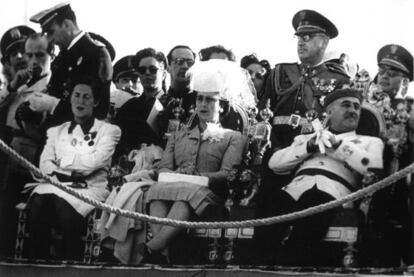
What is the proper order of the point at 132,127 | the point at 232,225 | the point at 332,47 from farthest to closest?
the point at 132,127 < the point at 332,47 < the point at 232,225

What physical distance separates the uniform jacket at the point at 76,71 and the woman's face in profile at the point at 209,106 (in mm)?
1092

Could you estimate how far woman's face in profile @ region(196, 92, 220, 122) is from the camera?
10547mm

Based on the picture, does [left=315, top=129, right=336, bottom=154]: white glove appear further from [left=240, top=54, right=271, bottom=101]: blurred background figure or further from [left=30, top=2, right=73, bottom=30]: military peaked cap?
[left=30, top=2, right=73, bottom=30]: military peaked cap

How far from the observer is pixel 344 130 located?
995 centimetres

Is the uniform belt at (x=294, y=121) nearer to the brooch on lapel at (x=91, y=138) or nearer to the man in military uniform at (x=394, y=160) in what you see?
the man in military uniform at (x=394, y=160)

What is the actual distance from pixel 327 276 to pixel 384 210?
0.74m

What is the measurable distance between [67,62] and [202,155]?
1.81 m

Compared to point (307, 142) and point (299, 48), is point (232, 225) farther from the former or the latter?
point (299, 48)

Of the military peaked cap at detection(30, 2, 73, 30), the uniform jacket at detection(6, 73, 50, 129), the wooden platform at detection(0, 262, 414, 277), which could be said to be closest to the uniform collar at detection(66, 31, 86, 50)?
the military peaked cap at detection(30, 2, 73, 30)

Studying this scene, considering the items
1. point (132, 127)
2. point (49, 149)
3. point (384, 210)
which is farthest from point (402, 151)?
point (49, 149)

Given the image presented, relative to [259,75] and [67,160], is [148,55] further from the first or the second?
[67,160]

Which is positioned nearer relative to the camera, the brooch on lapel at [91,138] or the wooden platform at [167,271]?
the wooden platform at [167,271]

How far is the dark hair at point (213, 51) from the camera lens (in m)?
10.7

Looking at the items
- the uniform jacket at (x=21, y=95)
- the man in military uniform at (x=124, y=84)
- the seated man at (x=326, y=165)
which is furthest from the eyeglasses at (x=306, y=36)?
the uniform jacket at (x=21, y=95)
